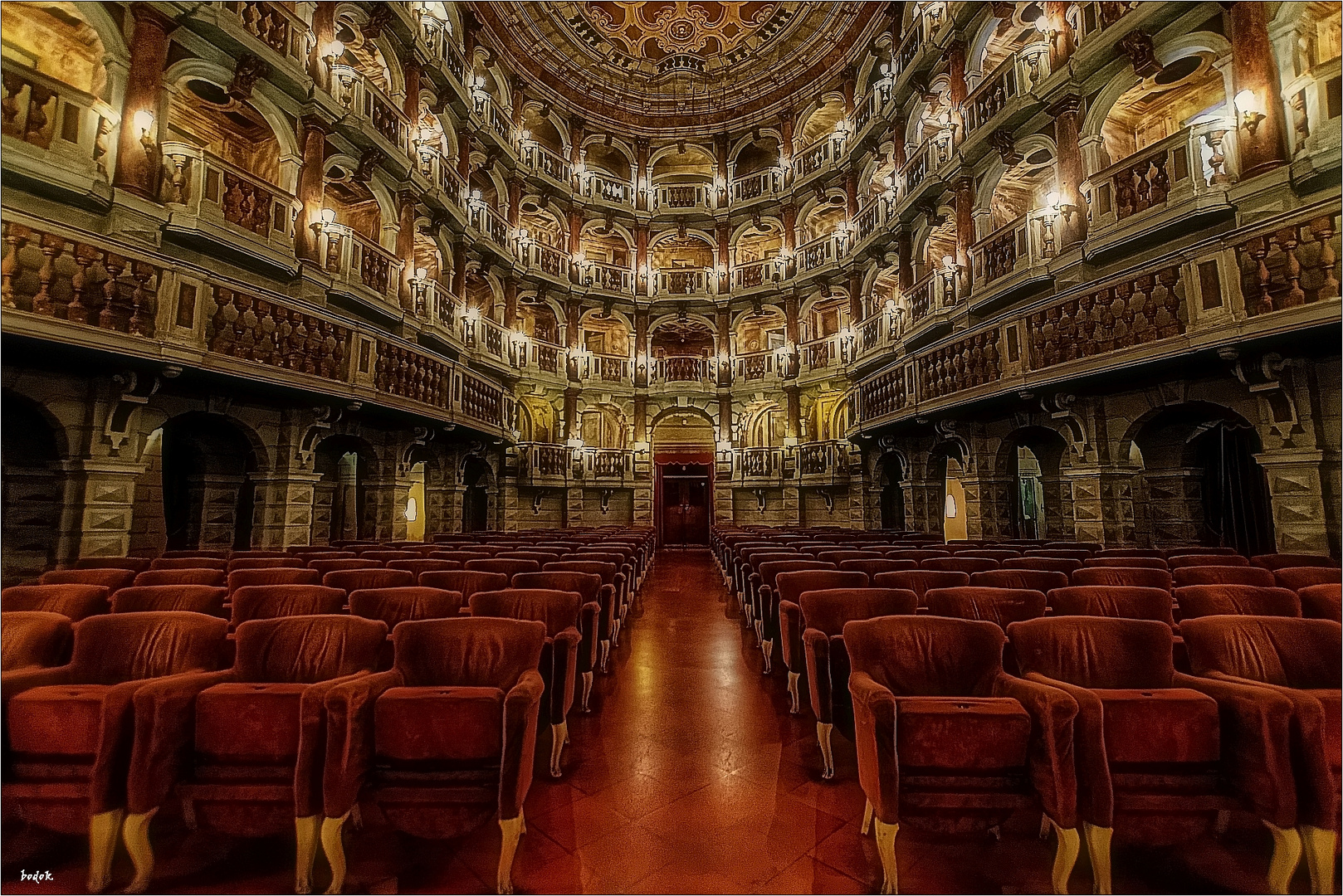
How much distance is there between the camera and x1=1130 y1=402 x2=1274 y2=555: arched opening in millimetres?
7844

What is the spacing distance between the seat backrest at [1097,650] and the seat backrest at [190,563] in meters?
6.82

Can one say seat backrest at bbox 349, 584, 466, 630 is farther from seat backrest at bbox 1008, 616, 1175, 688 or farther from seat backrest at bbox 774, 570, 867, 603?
seat backrest at bbox 1008, 616, 1175, 688

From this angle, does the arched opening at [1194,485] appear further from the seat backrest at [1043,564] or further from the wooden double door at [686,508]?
the wooden double door at [686,508]

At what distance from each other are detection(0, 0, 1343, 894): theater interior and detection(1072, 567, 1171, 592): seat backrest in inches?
1.2

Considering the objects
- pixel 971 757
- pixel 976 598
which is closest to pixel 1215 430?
pixel 976 598

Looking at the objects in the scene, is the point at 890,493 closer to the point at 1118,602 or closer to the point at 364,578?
the point at 1118,602

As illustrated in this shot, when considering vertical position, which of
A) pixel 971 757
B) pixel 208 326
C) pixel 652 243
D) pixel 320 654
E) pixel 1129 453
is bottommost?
pixel 971 757

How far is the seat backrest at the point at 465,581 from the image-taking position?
4461 mm

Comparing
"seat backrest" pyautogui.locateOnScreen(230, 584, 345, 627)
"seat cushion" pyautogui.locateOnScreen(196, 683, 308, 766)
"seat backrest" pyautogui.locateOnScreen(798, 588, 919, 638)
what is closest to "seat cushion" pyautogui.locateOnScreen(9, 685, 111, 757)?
"seat cushion" pyautogui.locateOnScreen(196, 683, 308, 766)

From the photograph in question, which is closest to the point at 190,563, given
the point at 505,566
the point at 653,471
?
the point at 505,566

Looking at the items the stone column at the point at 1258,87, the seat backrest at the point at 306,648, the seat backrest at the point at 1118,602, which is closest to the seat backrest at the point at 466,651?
the seat backrest at the point at 306,648

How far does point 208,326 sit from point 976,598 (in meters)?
8.60

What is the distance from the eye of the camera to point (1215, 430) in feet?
30.1

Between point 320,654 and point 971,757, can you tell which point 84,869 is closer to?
point 320,654
